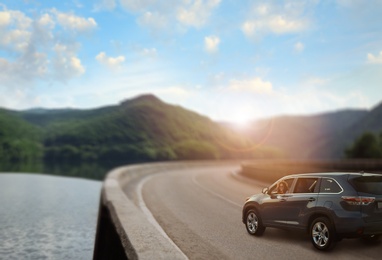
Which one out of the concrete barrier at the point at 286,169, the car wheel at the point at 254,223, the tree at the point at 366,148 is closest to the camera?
the car wheel at the point at 254,223

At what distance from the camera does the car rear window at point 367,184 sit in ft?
23.7

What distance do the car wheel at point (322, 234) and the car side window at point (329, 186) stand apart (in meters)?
0.50

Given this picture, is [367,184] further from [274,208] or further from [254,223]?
[254,223]

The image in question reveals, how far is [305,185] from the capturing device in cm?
784

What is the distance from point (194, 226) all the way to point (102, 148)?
593 feet

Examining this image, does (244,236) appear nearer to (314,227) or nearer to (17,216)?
(314,227)

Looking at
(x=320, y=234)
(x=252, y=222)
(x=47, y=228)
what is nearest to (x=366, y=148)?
(x=47, y=228)

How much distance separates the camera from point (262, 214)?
8.38 meters

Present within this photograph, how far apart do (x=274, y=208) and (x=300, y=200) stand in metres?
0.61

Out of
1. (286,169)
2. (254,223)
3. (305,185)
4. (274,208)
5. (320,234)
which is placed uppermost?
(305,185)

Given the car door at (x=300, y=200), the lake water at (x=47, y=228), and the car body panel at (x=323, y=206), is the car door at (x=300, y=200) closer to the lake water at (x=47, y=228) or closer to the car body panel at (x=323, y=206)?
the car body panel at (x=323, y=206)

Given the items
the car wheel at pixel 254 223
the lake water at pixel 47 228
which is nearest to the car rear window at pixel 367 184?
the car wheel at pixel 254 223

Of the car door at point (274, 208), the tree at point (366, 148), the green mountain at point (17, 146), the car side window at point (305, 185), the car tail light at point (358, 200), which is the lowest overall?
the green mountain at point (17, 146)

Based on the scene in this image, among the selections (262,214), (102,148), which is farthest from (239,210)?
(102,148)
